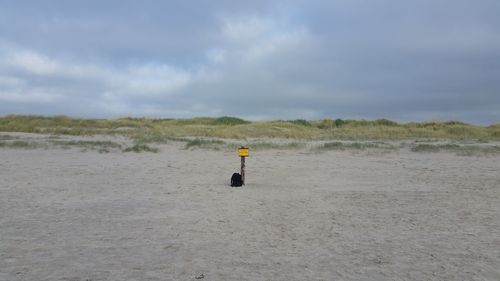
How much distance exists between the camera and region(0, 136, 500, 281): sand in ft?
18.4

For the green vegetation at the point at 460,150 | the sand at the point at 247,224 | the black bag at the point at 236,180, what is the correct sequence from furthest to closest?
the green vegetation at the point at 460,150 → the black bag at the point at 236,180 → the sand at the point at 247,224

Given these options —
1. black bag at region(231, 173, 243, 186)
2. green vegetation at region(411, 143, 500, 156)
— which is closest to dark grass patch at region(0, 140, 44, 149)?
black bag at region(231, 173, 243, 186)

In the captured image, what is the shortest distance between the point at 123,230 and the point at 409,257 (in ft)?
12.7

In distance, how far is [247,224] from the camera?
26.4 feet

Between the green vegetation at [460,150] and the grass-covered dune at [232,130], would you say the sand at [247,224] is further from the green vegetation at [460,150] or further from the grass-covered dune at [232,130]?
the grass-covered dune at [232,130]

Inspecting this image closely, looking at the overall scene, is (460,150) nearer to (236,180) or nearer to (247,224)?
(236,180)

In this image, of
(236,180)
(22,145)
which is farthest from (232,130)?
(236,180)

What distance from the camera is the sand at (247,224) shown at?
5.61 meters

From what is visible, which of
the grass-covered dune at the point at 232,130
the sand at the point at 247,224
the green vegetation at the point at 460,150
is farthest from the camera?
the grass-covered dune at the point at 232,130

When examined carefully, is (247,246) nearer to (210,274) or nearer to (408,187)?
(210,274)

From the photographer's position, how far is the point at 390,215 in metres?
8.90

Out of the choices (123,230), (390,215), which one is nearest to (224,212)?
(123,230)

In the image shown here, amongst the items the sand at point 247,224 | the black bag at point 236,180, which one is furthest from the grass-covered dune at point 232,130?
the black bag at point 236,180

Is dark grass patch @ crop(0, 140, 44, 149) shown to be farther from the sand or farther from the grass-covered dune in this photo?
the sand
